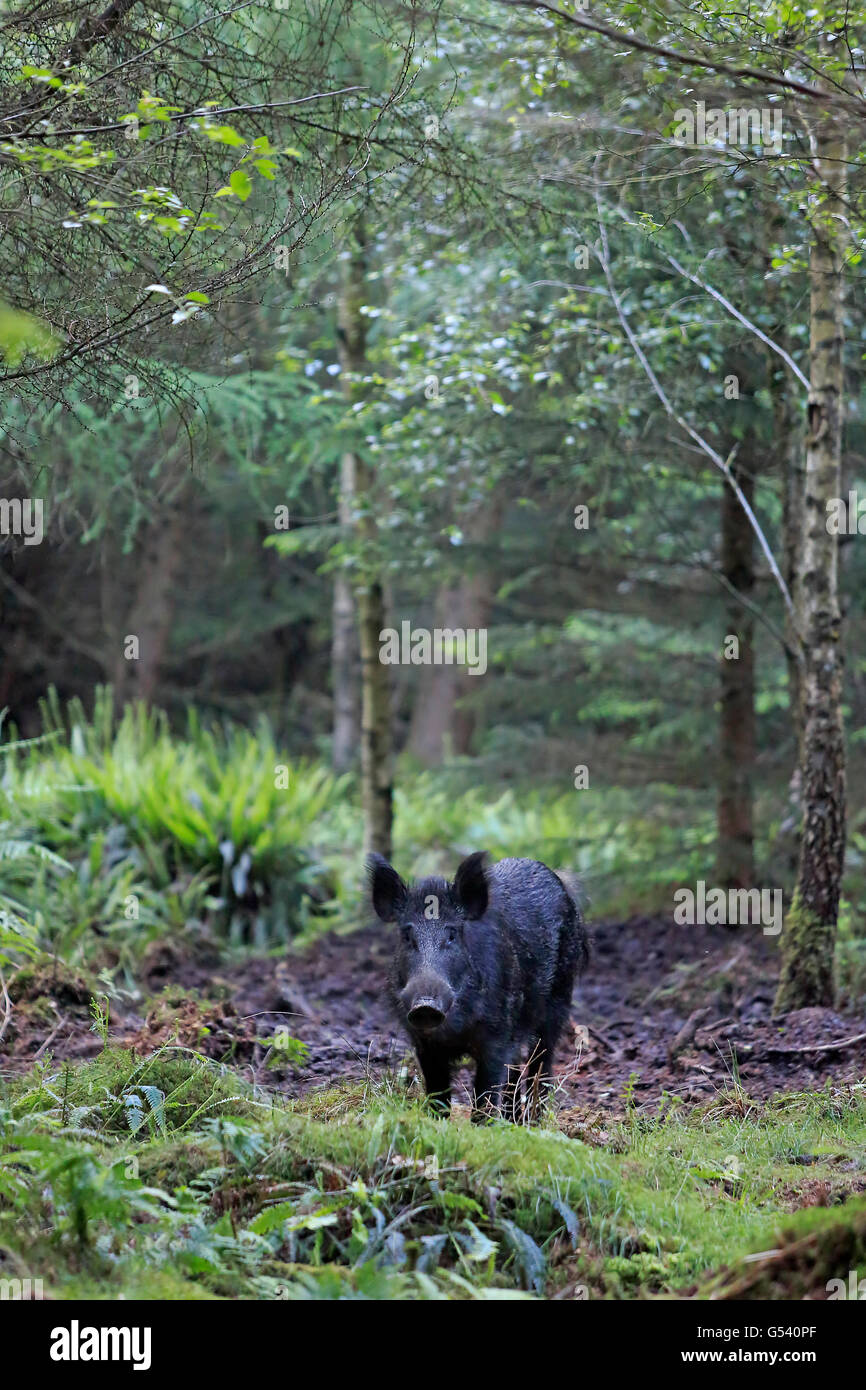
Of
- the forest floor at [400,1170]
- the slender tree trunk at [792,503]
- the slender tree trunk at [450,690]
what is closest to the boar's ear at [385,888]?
the forest floor at [400,1170]

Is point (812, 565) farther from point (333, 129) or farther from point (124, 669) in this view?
point (124, 669)

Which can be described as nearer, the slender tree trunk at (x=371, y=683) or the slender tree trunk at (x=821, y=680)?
the slender tree trunk at (x=821, y=680)

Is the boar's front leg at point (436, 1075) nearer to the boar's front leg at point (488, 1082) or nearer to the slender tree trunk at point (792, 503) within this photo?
the boar's front leg at point (488, 1082)

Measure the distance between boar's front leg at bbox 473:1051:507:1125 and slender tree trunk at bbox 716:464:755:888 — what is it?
15.3ft

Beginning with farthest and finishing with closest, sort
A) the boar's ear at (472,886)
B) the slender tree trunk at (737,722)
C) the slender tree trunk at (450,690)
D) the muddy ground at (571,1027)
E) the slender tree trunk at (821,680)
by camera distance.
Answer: the slender tree trunk at (450,690) < the slender tree trunk at (737,722) < the slender tree trunk at (821,680) < the muddy ground at (571,1027) < the boar's ear at (472,886)

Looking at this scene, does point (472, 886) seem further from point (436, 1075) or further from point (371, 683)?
point (371, 683)

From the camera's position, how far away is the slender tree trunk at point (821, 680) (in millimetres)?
6477

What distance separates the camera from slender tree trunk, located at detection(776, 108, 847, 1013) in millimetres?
6477

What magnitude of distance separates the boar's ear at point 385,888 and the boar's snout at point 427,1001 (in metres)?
0.57

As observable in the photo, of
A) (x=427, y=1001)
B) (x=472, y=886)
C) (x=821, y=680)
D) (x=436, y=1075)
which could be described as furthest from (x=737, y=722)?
(x=427, y=1001)

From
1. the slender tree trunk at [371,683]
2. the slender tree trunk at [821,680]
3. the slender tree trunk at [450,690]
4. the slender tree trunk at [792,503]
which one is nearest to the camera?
the slender tree trunk at [821,680]

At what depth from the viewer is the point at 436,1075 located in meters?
5.02
